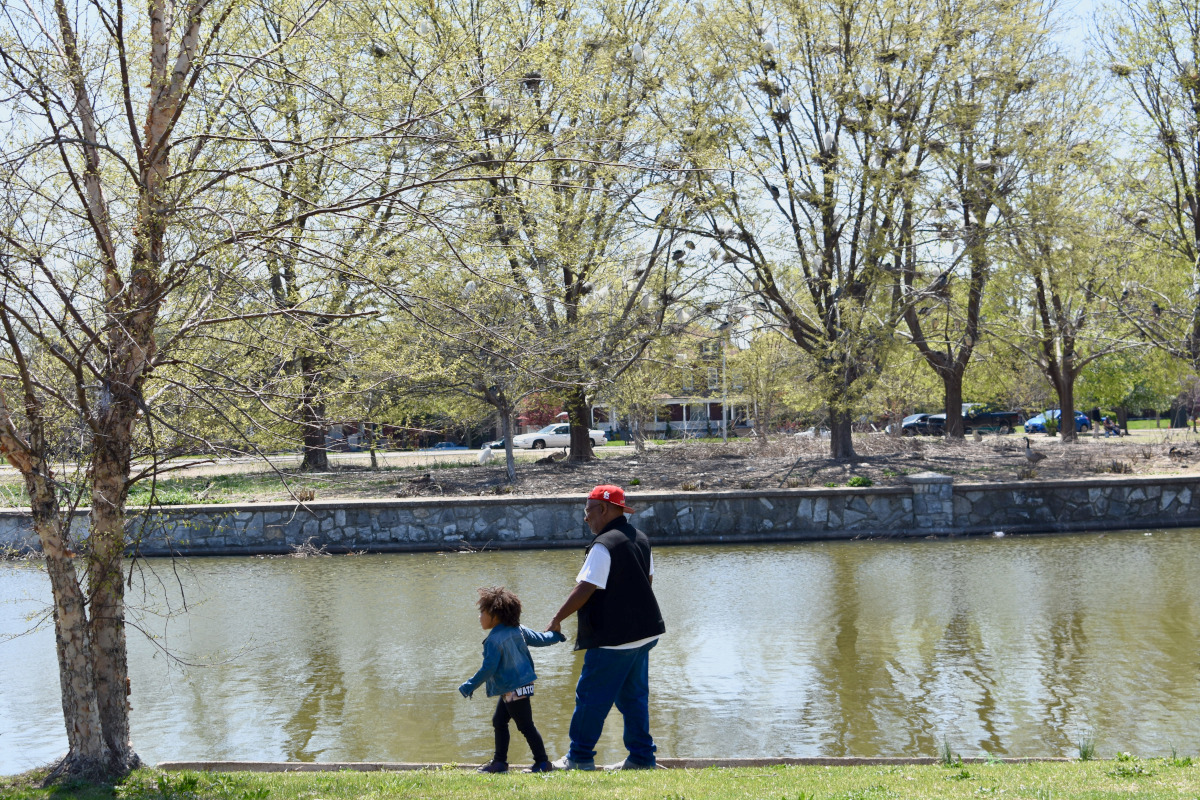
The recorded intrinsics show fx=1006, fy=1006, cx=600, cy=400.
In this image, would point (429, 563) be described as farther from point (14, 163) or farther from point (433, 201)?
point (14, 163)

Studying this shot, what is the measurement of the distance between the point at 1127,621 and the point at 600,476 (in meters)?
12.1

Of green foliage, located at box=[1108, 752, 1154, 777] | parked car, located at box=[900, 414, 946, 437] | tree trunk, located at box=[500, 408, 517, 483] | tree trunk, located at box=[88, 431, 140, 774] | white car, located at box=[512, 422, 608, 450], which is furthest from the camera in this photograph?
parked car, located at box=[900, 414, 946, 437]

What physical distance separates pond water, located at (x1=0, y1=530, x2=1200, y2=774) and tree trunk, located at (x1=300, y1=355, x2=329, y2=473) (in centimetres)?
140

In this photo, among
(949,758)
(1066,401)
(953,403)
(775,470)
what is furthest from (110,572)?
(1066,401)

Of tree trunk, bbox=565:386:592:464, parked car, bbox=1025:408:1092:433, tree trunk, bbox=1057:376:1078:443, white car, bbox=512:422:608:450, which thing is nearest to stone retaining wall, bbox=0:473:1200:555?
tree trunk, bbox=565:386:592:464

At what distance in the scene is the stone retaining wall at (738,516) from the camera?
17.0 meters

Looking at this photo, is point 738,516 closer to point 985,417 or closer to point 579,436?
point 579,436

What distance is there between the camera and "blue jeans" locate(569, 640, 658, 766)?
5.61 metres

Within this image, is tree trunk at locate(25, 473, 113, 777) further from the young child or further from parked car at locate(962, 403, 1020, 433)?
parked car at locate(962, 403, 1020, 433)

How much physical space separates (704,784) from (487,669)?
140cm

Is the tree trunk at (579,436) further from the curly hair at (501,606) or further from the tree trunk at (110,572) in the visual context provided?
the tree trunk at (110,572)

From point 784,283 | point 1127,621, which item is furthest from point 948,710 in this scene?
point 784,283

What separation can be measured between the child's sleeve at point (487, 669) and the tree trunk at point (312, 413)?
152 centimetres

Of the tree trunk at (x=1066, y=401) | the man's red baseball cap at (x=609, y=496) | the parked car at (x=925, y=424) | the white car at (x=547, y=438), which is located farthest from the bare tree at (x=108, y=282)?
the parked car at (x=925, y=424)
